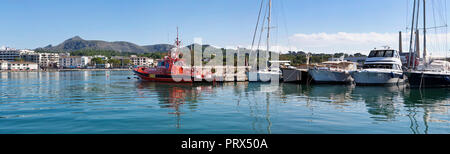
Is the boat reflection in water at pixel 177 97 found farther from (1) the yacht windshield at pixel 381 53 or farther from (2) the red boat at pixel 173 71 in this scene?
(1) the yacht windshield at pixel 381 53

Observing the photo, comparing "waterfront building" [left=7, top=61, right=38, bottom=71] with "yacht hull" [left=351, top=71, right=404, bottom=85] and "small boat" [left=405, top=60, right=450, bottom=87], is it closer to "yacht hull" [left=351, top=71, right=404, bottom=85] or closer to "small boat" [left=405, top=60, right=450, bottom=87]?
"yacht hull" [left=351, top=71, right=404, bottom=85]

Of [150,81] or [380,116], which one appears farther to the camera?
[150,81]

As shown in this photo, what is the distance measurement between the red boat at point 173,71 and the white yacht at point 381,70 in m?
20.0

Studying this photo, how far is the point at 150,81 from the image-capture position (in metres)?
40.5

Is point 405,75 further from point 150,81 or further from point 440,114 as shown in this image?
point 150,81

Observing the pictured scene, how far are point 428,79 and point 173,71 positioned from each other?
3005 centimetres

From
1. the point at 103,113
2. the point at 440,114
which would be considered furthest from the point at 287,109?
the point at 103,113

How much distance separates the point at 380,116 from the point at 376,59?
2452 centimetres

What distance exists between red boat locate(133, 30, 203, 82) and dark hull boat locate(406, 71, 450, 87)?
2423cm

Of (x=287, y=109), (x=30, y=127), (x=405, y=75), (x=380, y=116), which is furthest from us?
(x=405, y=75)

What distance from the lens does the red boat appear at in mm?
35812

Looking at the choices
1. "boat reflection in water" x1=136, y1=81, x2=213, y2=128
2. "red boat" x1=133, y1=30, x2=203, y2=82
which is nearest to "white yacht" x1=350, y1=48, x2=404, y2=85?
"boat reflection in water" x1=136, y1=81, x2=213, y2=128

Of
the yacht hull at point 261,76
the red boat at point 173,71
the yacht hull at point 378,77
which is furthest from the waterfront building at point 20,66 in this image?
the yacht hull at point 378,77

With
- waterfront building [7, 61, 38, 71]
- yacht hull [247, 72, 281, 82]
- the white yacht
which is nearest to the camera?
the white yacht
